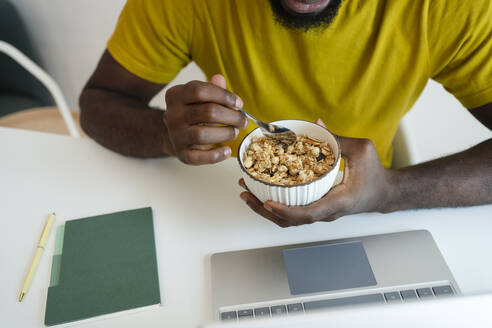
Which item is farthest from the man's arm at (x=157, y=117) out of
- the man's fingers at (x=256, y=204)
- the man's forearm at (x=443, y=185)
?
the man's forearm at (x=443, y=185)

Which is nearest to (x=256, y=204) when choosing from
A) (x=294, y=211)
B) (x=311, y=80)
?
(x=294, y=211)

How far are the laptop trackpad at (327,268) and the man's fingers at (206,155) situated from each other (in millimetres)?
214

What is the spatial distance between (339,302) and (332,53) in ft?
1.77

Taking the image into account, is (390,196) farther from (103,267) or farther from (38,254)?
(38,254)

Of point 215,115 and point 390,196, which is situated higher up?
point 215,115

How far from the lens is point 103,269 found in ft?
2.39

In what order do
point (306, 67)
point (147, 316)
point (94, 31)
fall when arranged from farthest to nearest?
1. point (94, 31)
2. point (306, 67)
3. point (147, 316)

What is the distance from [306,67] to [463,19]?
13.0 inches

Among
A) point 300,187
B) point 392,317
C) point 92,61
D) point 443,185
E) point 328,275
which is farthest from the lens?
point 92,61

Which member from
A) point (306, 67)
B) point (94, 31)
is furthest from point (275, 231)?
point (94, 31)

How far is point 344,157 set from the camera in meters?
0.71

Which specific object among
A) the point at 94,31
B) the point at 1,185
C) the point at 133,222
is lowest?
the point at 133,222

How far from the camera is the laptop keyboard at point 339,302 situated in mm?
633

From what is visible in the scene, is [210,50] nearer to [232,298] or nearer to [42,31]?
[232,298]
